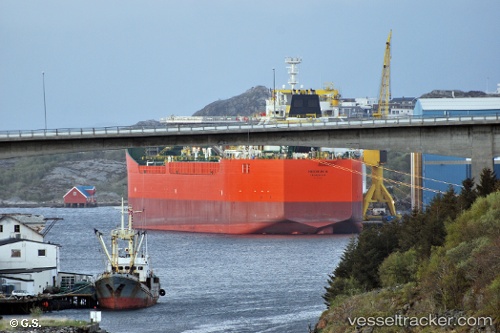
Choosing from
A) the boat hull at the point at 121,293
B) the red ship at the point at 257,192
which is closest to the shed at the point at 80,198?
the red ship at the point at 257,192

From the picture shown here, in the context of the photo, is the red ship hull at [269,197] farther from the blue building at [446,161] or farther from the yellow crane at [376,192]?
the blue building at [446,161]

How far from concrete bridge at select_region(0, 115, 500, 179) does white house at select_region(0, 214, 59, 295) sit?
3.82 metres

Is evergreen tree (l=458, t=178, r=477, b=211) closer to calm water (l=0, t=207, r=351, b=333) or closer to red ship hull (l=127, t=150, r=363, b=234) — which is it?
calm water (l=0, t=207, r=351, b=333)

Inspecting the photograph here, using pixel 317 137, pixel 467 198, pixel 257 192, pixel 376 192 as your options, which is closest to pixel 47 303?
pixel 317 137

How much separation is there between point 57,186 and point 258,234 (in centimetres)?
8109

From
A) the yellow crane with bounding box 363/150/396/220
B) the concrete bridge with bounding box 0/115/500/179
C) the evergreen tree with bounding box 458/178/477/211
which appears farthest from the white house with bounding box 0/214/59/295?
the yellow crane with bounding box 363/150/396/220

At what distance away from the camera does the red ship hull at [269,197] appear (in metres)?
82.8

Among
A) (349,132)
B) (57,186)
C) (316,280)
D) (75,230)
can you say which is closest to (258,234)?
(75,230)

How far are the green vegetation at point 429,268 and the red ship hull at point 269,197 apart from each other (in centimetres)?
3988

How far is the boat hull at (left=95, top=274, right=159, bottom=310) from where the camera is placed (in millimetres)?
46406

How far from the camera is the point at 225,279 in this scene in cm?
5406
